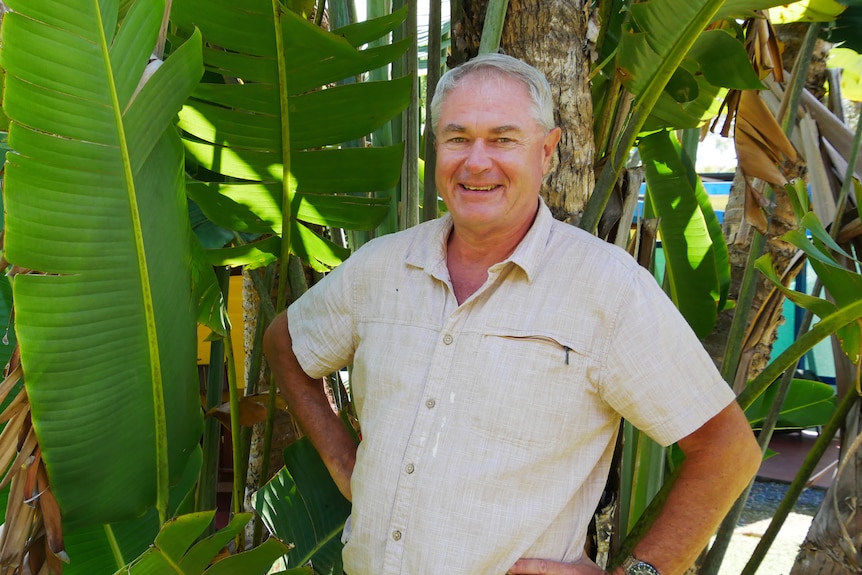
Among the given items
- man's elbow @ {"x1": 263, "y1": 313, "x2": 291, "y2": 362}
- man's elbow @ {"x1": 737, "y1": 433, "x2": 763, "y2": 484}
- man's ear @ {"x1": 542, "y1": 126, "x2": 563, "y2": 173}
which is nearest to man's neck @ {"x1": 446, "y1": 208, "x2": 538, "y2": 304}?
man's ear @ {"x1": 542, "y1": 126, "x2": 563, "y2": 173}

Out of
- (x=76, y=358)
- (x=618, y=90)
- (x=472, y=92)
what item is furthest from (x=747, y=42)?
(x=76, y=358)

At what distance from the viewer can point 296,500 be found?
205 centimetres

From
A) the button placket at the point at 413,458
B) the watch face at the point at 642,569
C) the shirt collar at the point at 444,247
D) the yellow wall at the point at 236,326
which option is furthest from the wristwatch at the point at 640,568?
the yellow wall at the point at 236,326

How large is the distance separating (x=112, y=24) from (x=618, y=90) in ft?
4.07

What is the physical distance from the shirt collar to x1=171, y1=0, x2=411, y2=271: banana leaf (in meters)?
0.44

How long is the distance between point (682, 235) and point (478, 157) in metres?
1.13

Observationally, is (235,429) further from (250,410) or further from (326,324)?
(326,324)

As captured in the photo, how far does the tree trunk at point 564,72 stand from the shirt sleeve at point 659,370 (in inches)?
21.1

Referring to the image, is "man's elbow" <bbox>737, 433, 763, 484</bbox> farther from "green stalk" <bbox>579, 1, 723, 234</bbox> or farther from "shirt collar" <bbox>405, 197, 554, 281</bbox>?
"green stalk" <bbox>579, 1, 723, 234</bbox>

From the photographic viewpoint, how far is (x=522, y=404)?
1368mm

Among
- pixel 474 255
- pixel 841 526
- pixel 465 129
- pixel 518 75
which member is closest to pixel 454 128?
pixel 465 129

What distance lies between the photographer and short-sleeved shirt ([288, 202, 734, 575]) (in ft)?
4.41

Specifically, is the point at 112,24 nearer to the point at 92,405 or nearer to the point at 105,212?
the point at 105,212

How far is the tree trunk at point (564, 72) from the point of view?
1814 millimetres
